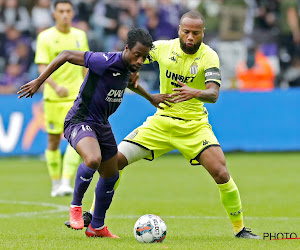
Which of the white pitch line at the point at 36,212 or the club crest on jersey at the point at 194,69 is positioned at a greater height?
the club crest on jersey at the point at 194,69

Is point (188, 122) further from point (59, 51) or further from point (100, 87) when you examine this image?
point (59, 51)

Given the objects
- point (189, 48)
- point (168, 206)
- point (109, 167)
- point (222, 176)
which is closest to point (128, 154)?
point (109, 167)

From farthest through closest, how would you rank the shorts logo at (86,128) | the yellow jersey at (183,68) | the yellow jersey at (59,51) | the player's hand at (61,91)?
1. the yellow jersey at (59,51)
2. the player's hand at (61,91)
3. the yellow jersey at (183,68)
4. the shorts logo at (86,128)

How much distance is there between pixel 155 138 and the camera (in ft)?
24.4

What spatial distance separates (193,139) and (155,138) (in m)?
0.43

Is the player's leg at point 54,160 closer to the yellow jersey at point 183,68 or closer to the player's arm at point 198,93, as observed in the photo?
the yellow jersey at point 183,68

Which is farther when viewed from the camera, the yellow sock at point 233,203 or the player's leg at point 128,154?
the player's leg at point 128,154

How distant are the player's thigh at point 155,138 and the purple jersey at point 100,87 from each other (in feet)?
2.43

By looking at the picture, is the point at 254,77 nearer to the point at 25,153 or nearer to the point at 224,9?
the point at 224,9

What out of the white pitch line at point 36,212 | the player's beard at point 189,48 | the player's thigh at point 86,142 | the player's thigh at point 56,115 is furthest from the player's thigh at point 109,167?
the player's thigh at point 56,115

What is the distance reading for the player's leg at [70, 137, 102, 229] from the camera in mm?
6395

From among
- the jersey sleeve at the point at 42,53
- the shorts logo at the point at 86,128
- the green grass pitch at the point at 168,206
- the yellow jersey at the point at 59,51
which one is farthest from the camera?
the yellow jersey at the point at 59,51

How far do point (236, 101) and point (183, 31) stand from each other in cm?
1000

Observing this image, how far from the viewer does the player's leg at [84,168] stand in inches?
252
